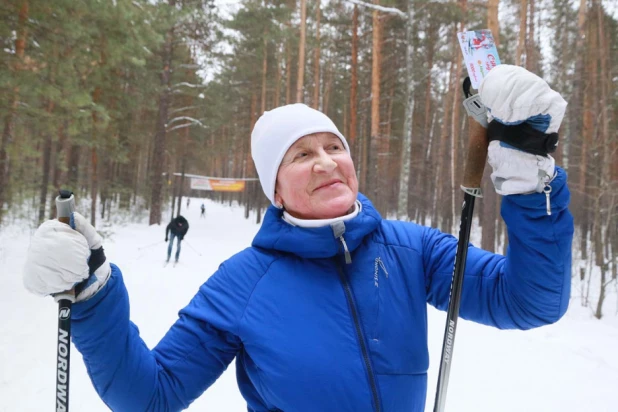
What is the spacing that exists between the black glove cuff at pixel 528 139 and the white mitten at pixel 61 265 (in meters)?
1.39

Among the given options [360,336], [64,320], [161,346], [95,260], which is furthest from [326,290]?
[64,320]

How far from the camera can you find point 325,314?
1312 mm

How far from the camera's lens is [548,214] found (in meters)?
1.18

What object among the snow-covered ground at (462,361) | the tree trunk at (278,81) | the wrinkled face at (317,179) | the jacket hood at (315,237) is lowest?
the snow-covered ground at (462,361)

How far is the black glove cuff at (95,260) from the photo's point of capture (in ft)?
4.13

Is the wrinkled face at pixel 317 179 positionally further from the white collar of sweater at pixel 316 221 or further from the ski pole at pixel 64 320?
the ski pole at pixel 64 320

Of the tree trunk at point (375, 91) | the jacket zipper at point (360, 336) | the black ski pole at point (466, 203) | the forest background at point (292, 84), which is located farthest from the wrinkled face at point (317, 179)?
the tree trunk at point (375, 91)

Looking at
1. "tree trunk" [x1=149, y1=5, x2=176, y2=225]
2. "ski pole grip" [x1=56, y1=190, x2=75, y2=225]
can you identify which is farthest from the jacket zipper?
"tree trunk" [x1=149, y1=5, x2=176, y2=225]

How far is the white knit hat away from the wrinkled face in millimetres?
28

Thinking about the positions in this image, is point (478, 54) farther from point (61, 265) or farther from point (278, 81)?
point (278, 81)

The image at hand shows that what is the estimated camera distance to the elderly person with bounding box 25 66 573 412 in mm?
1198

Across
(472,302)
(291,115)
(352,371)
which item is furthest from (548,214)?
(291,115)

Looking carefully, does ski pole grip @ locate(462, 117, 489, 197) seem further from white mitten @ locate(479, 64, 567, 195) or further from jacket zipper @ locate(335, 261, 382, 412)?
jacket zipper @ locate(335, 261, 382, 412)

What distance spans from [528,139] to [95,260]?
145 centimetres
